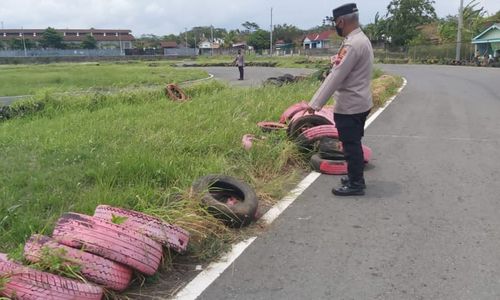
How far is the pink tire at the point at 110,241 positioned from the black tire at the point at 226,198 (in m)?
1.06

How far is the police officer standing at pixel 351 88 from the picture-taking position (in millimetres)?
5750

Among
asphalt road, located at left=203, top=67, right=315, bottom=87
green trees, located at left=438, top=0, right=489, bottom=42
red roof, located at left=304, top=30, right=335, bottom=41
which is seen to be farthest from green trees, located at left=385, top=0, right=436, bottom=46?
asphalt road, located at left=203, top=67, right=315, bottom=87

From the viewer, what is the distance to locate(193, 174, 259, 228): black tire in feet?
16.3

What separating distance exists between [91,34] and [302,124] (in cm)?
13008

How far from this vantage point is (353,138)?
5926 millimetres

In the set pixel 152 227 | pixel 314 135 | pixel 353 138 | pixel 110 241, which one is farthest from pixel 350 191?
pixel 110 241

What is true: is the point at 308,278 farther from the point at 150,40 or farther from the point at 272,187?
the point at 150,40

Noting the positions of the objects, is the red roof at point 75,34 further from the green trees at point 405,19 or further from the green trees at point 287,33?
the green trees at point 405,19

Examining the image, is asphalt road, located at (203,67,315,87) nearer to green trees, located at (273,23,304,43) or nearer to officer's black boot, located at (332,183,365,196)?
officer's black boot, located at (332,183,365,196)

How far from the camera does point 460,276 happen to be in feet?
13.0

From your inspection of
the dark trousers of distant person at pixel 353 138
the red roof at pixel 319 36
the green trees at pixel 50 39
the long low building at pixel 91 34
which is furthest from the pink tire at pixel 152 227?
the long low building at pixel 91 34

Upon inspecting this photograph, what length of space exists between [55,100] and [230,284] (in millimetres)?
10177

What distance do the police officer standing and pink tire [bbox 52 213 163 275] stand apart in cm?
274

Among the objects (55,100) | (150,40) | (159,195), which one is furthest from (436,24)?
(150,40)
